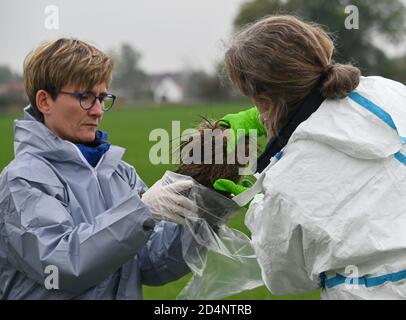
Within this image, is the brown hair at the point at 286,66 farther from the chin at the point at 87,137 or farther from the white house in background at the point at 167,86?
the white house in background at the point at 167,86

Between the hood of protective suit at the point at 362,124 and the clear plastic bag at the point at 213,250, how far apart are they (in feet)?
2.01

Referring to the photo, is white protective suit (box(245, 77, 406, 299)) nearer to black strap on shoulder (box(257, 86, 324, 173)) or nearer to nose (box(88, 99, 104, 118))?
black strap on shoulder (box(257, 86, 324, 173))

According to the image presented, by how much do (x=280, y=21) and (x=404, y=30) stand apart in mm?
65308

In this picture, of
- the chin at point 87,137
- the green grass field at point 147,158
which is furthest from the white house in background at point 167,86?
the chin at point 87,137

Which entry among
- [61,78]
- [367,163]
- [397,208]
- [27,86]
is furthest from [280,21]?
[27,86]

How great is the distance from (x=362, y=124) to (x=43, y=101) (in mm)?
1327

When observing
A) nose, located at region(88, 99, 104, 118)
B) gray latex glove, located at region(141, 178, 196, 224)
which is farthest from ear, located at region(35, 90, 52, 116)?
gray latex glove, located at region(141, 178, 196, 224)

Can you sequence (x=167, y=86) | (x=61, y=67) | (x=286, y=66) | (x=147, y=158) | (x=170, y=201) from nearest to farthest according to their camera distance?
(x=286, y=66)
(x=170, y=201)
(x=61, y=67)
(x=147, y=158)
(x=167, y=86)

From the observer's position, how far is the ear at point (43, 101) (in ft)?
9.70

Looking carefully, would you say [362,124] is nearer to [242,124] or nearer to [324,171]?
[324,171]

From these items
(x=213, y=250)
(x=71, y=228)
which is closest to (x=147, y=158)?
(x=213, y=250)

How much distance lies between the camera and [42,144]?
112 inches
